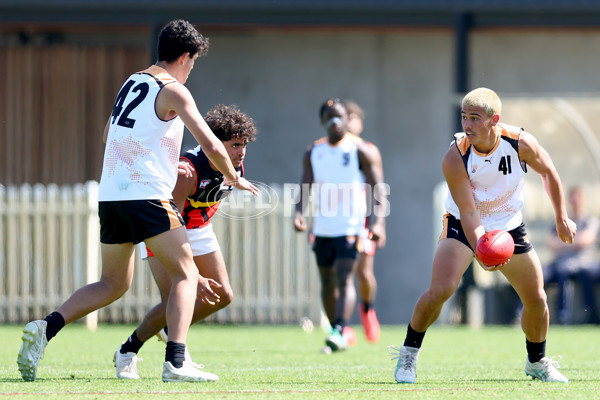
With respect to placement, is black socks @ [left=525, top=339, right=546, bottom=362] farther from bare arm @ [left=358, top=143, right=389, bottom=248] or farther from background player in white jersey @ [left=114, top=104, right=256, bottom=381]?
bare arm @ [left=358, top=143, right=389, bottom=248]

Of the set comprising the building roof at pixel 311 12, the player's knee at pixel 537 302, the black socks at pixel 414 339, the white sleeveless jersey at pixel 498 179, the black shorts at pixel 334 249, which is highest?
the building roof at pixel 311 12

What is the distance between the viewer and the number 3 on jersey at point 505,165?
6336 millimetres

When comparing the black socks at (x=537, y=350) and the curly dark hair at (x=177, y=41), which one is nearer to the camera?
the curly dark hair at (x=177, y=41)

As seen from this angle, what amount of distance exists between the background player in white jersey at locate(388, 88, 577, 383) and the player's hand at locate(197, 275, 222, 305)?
118 cm

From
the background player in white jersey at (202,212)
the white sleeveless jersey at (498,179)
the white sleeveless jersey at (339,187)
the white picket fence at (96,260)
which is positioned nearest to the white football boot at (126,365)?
the background player in white jersey at (202,212)

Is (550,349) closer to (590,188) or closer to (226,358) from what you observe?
(226,358)

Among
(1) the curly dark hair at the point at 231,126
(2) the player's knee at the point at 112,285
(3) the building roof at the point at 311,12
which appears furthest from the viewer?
(3) the building roof at the point at 311,12

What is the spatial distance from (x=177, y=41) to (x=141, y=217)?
1.02 meters

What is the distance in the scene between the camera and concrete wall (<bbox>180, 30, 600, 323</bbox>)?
14.8 m

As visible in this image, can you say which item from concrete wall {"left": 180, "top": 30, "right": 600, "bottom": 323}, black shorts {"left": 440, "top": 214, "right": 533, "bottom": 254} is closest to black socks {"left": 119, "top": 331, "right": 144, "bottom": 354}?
black shorts {"left": 440, "top": 214, "right": 533, "bottom": 254}

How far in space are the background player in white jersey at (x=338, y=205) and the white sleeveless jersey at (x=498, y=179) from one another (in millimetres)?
3322

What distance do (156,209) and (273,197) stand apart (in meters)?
7.47

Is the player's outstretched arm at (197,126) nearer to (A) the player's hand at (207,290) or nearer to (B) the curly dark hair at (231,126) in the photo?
(A) the player's hand at (207,290)

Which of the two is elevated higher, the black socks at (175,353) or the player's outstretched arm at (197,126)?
the player's outstretched arm at (197,126)
